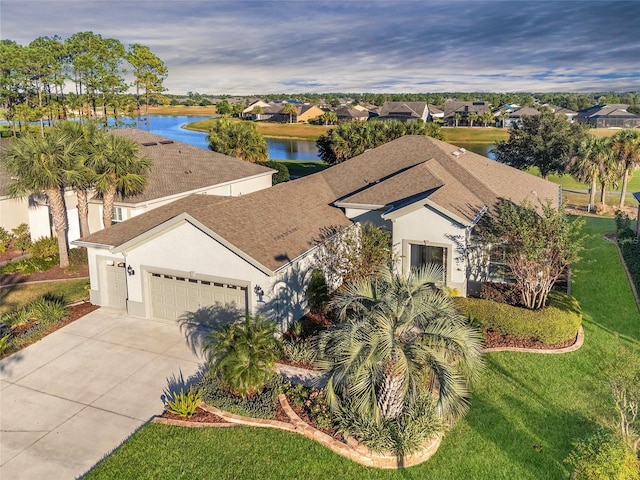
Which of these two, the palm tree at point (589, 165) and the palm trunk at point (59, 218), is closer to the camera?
the palm trunk at point (59, 218)

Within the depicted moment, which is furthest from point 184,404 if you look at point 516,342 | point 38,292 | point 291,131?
point 291,131

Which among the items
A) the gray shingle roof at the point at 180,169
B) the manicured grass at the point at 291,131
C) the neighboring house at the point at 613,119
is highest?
the neighboring house at the point at 613,119

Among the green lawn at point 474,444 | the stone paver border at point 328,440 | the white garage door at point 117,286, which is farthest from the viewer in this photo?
the white garage door at point 117,286

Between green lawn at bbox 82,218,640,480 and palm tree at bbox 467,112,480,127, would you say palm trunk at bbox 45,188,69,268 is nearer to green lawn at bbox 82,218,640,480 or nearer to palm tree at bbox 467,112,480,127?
green lawn at bbox 82,218,640,480

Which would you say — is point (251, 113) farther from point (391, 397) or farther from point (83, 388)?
point (391, 397)

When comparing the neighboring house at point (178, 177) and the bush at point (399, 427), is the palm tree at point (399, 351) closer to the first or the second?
the bush at point (399, 427)

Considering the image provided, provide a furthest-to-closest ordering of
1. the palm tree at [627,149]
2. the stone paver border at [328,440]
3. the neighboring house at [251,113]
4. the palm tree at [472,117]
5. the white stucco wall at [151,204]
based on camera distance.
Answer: the neighboring house at [251,113], the palm tree at [472,117], the palm tree at [627,149], the white stucco wall at [151,204], the stone paver border at [328,440]

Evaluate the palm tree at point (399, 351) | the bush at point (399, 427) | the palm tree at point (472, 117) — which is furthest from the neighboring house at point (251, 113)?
the bush at point (399, 427)
